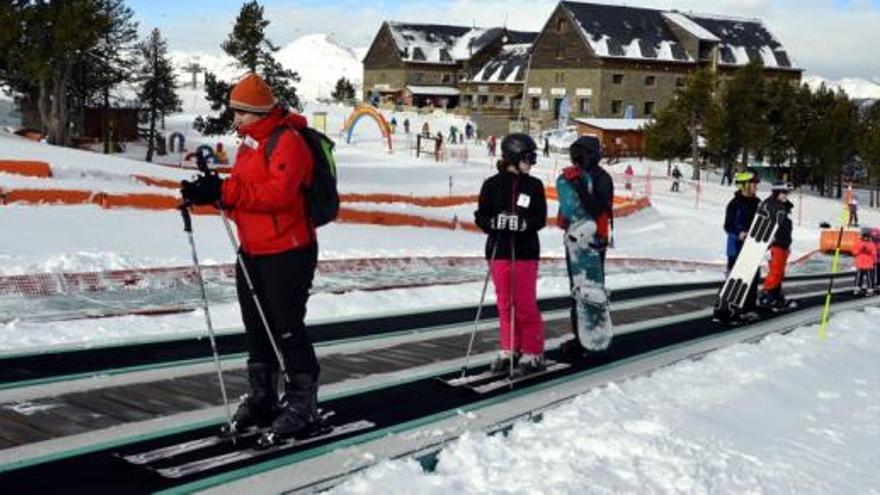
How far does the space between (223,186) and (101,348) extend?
3.59m

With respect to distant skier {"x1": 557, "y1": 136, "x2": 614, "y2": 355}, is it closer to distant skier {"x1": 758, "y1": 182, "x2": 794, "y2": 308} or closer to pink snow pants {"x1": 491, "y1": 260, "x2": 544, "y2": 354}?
pink snow pants {"x1": 491, "y1": 260, "x2": 544, "y2": 354}

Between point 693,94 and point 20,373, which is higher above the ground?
point 693,94

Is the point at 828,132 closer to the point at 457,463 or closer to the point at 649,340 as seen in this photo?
the point at 649,340

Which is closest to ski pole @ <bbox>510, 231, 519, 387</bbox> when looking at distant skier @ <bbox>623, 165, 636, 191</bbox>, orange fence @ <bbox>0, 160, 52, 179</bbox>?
orange fence @ <bbox>0, 160, 52, 179</bbox>

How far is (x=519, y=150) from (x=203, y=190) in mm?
3194

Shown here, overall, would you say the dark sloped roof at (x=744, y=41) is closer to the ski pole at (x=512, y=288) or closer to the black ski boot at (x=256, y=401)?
the ski pole at (x=512, y=288)

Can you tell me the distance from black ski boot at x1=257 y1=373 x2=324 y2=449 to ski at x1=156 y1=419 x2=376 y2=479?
51mm

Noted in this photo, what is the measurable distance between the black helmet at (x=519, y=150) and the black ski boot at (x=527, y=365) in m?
1.64

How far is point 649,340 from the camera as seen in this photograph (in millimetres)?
10367

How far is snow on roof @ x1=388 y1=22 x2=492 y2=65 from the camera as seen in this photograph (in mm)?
101375

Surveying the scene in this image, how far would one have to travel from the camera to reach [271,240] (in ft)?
17.9

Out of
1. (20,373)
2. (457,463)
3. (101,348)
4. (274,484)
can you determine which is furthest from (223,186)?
(101,348)

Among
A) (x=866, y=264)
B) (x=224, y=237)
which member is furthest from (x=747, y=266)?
(x=224, y=237)

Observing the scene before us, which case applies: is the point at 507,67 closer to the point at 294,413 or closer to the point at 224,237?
the point at 224,237
